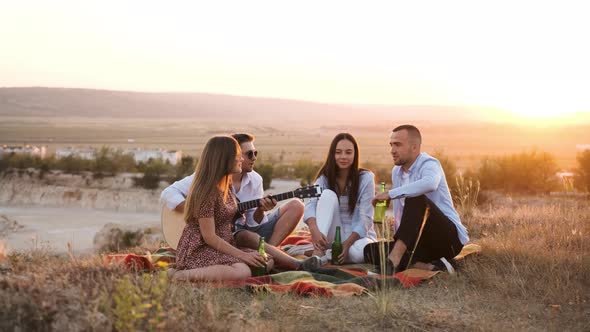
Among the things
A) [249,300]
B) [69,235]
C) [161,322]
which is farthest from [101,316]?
[69,235]

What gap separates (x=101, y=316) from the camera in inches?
162

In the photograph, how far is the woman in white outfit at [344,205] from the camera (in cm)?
723

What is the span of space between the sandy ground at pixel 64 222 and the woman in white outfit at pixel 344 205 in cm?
1128

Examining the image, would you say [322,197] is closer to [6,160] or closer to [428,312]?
[428,312]

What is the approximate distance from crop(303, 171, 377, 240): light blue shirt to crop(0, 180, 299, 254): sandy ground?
11.2m

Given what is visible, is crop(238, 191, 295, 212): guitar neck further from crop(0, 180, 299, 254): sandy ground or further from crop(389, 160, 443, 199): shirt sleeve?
crop(0, 180, 299, 254): sandy ground

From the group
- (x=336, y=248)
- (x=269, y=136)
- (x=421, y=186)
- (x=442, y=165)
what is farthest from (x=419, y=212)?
(x=269, y=136)

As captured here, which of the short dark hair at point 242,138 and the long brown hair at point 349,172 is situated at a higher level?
the short dark hair at point 242,138

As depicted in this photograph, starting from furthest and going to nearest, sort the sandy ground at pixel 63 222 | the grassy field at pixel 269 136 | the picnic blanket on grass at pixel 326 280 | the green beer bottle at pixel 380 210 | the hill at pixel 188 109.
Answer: the hill at pixel 188 109
the grassy field at pixel 269 136
the sandy ground at pixel 63 222
the green beer bottle at pixel 380 210
the picnic blanket on grass at pixel 326 280

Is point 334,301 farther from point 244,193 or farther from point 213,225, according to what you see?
point 244,193

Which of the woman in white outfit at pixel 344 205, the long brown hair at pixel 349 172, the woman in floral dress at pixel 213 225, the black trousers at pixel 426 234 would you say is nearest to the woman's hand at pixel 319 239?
the woman in white outfit at pixel 344 205

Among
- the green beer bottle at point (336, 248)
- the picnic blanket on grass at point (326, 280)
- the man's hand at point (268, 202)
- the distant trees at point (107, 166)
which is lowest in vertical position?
the distant trees at point (107, 166)

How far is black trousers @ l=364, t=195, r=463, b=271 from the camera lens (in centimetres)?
647

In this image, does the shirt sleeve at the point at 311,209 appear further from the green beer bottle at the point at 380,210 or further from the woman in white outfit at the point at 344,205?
the green beer bottle at the point at 380,210
